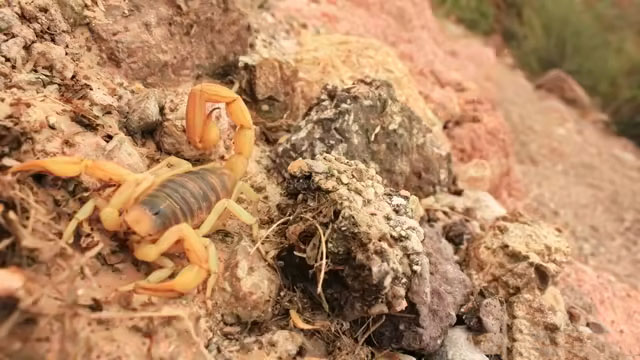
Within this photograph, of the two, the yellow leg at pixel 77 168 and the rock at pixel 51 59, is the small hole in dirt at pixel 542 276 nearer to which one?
the yellow leg at pixel 77 168

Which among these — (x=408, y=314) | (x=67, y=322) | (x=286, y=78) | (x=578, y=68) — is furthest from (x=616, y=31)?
(x=67, y=322)

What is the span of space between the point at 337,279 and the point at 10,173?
31.4 inches

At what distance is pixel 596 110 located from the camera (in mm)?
4281

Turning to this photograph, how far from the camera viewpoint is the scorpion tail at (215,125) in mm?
1746

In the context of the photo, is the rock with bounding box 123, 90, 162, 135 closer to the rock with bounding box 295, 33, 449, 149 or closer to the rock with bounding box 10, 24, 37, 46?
the rock with bounding box 10, 24, 37, 46

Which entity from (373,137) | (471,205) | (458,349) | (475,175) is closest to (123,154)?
(373,137)

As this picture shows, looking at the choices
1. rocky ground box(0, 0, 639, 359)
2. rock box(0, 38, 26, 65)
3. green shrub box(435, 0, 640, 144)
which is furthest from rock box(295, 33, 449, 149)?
green shrub box(435, 0, 640, 144)

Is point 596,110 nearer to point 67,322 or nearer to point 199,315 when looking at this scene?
point 199,315

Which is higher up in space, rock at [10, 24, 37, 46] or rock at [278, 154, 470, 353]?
rock at [10, 24, 37, 46]

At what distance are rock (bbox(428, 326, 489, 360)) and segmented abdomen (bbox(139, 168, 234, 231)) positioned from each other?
74 centimetres

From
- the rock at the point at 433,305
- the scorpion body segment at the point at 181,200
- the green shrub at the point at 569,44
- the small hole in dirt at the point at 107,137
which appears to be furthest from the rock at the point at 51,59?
the green shrub at the point at 569,44

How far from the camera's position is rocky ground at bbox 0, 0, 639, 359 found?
142 cm

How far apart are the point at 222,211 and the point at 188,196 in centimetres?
11

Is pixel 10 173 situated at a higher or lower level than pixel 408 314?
Result: higher
